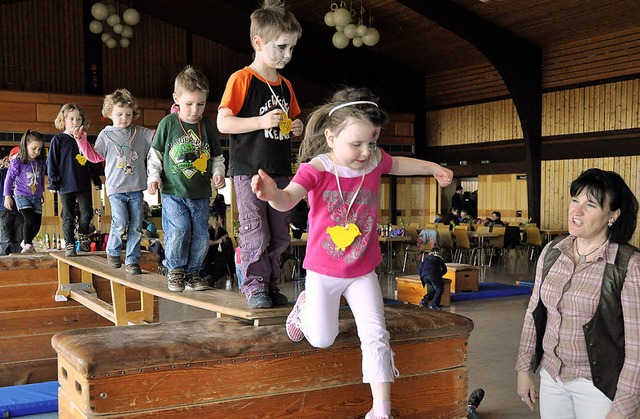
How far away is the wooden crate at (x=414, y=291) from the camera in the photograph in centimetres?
846

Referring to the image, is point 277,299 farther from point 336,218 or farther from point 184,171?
point 184,171

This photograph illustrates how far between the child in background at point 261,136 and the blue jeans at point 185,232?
86 centimetres

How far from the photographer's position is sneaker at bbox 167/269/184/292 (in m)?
3.30

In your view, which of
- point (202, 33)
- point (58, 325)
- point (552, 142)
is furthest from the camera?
point (202, 33)

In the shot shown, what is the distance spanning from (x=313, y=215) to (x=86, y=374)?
89 cm

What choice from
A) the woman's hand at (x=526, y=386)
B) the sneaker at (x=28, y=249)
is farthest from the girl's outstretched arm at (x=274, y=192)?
the sneaker at (x=28, y=249)

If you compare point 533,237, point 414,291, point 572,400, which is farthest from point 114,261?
point 533,237

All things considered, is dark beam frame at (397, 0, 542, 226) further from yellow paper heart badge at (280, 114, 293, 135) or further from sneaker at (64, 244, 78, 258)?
yellow paper heart badge at (280, 114, 293, 135)

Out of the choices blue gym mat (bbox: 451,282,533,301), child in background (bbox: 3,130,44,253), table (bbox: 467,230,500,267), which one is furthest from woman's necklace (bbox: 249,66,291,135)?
table (bbox: 467,230,500,267)

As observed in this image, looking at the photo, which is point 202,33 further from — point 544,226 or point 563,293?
point 563,293

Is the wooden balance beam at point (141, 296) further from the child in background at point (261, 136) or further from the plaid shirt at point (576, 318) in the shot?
the plaid shirt at point (576, 318)

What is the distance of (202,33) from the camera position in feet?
54.2

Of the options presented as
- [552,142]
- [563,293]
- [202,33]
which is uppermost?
[202,33]

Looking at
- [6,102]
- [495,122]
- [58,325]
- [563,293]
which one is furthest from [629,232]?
[495,122]
